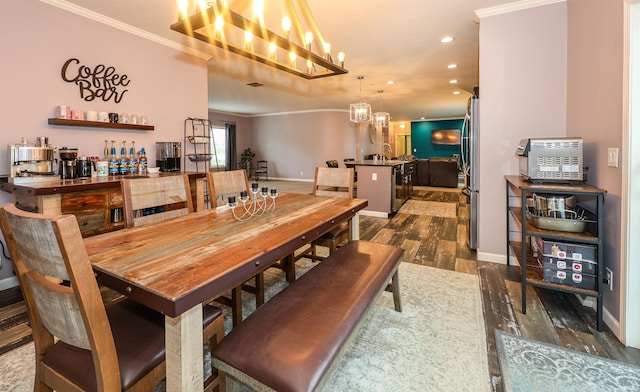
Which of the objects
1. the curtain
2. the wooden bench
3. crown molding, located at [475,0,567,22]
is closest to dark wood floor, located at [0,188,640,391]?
the wooden bench

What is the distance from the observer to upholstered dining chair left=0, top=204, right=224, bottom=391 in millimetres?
810

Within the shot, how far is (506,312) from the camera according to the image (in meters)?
2.19

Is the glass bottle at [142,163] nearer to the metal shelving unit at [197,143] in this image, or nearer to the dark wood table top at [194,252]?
the metal shelving unit at [197,143]

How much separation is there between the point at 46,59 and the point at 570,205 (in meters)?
4.56

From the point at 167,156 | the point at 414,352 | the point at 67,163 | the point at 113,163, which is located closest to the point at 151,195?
the point at 67,163

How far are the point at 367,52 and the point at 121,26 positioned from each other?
309cm

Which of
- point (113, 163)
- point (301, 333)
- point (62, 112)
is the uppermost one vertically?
point (62, 112)

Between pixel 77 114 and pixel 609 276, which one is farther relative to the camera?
pixel 77 114

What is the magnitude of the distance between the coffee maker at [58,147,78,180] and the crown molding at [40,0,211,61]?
1.34 meters

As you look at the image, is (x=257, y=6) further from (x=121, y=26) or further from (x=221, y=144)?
(x=221, y=144)

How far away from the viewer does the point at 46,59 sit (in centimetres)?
276

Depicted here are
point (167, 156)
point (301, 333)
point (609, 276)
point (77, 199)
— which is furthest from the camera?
point (167, 156)

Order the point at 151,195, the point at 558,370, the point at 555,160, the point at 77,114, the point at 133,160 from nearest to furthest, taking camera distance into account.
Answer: the point at 558,370 → the point at 151,195 → the point at 555,160 → the point at 77,114 → the point at 133,160

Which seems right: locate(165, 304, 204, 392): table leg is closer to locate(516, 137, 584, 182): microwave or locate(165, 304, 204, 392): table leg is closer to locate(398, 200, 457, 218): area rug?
locate(516, 137, 584, 182): microwave
